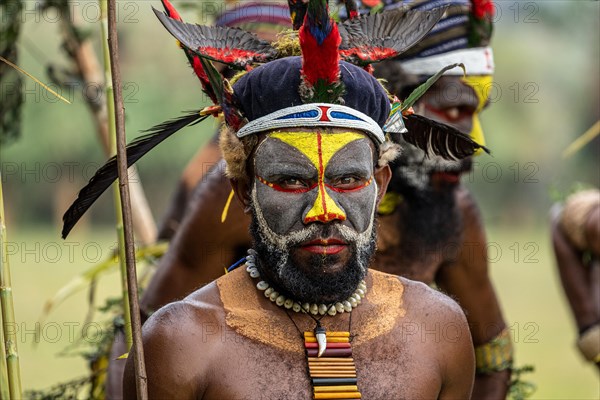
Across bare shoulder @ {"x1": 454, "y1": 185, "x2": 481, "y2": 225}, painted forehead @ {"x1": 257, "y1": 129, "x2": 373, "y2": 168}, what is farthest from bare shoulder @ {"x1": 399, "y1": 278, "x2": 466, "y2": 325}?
bare shoulder @ {"x1": 454, "y1": 185, "x2": 481, "y2": 225}

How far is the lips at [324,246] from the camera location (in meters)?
3.52

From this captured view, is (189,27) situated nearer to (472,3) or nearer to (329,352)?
(329,352)

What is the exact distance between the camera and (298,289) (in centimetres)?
358

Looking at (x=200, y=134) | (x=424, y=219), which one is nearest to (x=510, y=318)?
(x=424, y=219)

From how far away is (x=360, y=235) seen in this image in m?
3.60

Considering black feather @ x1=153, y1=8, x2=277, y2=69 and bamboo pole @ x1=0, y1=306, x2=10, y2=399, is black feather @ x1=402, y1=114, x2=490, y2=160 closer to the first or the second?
black feather @ x1=153, y1=8, x2=277, y2=69

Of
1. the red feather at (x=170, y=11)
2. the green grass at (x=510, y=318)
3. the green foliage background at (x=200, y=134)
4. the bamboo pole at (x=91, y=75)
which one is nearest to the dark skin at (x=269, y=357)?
the red feather at (x=170, y=11)

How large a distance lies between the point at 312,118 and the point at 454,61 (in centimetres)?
210

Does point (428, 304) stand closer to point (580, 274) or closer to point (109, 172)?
point (109, 172)

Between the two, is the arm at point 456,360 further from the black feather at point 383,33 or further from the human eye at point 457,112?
the human eye at point 457,112

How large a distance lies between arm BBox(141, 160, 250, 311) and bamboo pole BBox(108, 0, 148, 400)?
1624 mm

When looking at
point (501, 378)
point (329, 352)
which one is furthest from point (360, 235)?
point (501, 378)

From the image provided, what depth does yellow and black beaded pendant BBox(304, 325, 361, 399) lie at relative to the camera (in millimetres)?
3516

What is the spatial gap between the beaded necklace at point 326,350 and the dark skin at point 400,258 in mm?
1114
